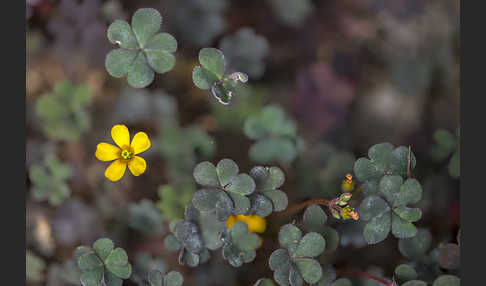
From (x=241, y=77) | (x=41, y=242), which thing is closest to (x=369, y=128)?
(x=241, y=77)

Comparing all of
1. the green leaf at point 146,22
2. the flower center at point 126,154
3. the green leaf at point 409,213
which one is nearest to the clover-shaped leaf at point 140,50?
the green leaf at point 146,22

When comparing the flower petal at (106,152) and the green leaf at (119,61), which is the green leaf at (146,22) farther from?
the flower petal at (106,152)

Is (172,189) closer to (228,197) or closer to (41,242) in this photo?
(228,197)

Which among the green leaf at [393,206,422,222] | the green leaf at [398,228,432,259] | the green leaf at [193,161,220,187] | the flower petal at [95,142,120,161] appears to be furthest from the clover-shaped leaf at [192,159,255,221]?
the green leaf at [398,228,432,259]

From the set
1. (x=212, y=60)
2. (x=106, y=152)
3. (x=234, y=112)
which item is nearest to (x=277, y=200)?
(x=212, y=60)

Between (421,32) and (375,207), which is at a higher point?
(421,32)

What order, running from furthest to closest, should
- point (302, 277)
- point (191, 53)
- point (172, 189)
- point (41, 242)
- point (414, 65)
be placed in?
1. point (414, 65)
2. point (191, 53)
3. point (41, 242)
4. point (172, 189)
5. point (302, 277)
